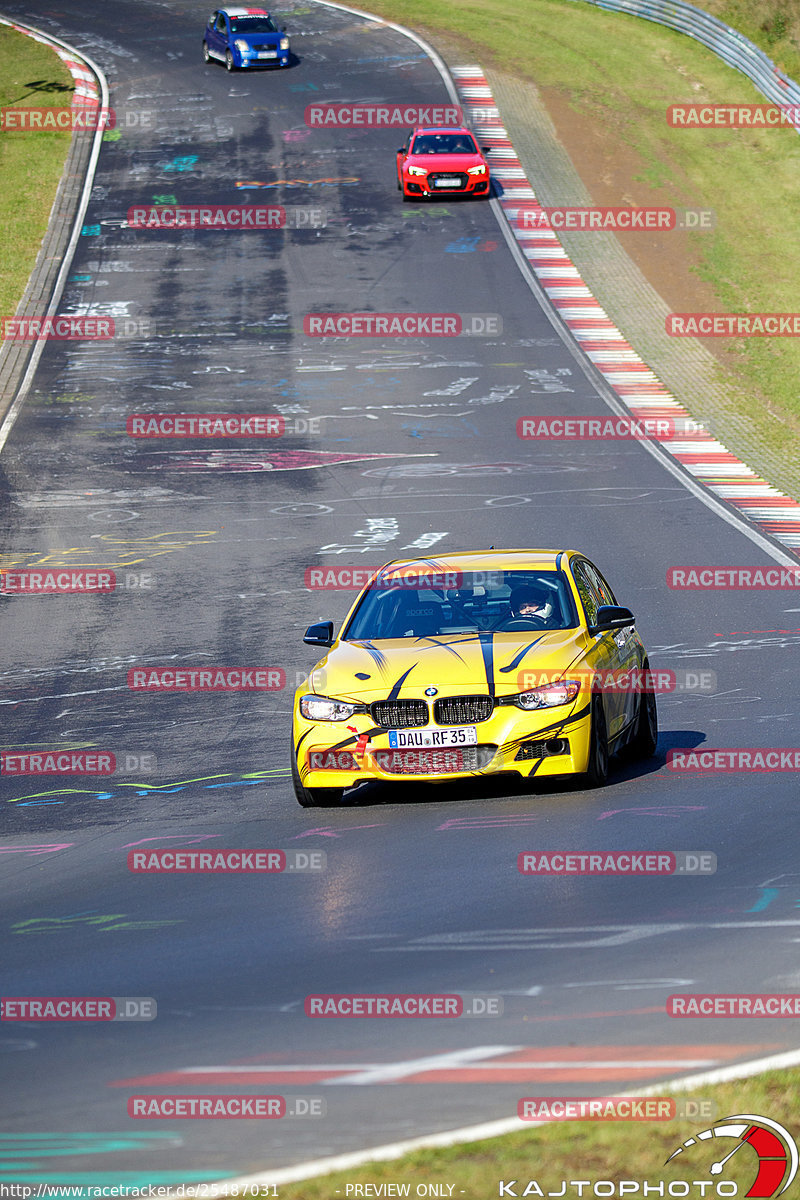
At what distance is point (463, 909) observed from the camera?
789 centimetres

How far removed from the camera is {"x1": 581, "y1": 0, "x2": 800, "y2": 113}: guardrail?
163ft

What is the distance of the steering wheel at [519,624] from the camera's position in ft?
35.8

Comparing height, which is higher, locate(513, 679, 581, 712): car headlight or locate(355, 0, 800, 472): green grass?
locate(513, 679, 581, 712): car headlight

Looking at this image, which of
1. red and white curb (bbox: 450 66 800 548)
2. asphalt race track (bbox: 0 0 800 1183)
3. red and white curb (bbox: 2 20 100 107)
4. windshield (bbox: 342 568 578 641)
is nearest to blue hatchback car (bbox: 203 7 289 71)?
red and white curb (bbox: 2 20 100 107)

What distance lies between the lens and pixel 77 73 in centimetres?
5478

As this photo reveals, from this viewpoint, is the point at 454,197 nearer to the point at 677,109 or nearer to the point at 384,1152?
the point at 677,109

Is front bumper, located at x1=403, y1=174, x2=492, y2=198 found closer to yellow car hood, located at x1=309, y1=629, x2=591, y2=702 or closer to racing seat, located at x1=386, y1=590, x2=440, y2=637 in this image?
racing seat, located at x1=386, y1=590, x2=440, y2=637

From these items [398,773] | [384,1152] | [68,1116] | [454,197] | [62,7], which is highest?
[384,1152]

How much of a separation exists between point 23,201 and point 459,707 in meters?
36.3

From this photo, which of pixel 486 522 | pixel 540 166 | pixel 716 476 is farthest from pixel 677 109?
pixel 486 522

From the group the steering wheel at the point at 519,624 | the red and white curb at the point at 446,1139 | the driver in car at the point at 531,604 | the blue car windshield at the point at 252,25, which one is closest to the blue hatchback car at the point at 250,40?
the blue car windshield at the point at 252,25

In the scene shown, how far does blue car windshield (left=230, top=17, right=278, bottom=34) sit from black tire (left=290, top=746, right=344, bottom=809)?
47205 mm

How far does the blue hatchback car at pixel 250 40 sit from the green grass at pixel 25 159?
5.27m

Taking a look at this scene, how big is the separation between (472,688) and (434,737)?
1.25ft
